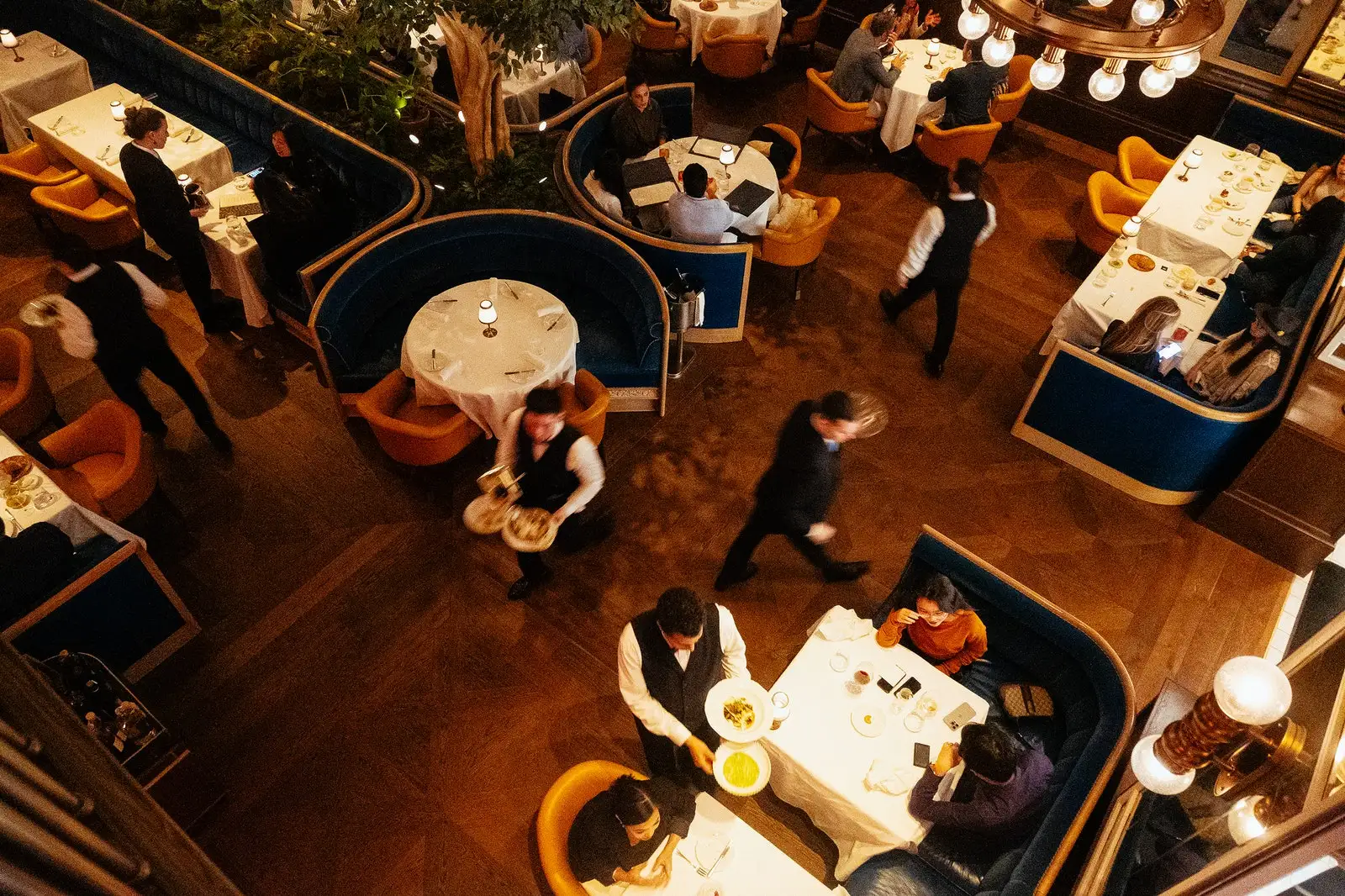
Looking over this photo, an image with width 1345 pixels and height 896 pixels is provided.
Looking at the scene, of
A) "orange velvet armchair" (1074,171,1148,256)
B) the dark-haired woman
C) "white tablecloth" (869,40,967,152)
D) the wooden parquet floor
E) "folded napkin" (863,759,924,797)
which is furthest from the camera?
"white tablecloth" (869,40,967,152)

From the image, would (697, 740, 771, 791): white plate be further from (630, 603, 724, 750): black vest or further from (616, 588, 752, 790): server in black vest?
(630, 603, 724, 750): black vest

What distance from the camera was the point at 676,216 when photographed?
210 inches

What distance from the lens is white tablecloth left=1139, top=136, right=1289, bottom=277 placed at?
222 inches

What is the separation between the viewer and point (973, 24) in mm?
3822

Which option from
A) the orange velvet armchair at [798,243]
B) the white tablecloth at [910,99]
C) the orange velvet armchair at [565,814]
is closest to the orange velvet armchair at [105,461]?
the orange velvet armchair at [565,814]

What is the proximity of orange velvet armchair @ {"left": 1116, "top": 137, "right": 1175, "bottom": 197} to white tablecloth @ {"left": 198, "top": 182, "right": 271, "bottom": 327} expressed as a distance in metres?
6.37

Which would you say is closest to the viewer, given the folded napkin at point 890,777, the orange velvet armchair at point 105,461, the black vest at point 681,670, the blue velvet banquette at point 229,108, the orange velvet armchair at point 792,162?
the black vest at point 681,670

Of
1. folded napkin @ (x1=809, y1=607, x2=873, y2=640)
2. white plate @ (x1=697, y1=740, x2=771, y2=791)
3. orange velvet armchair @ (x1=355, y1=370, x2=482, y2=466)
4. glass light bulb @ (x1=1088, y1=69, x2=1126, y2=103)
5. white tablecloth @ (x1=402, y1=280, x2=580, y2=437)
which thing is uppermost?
glass light bulb @ (x1=1088, y1=69, x2=1126, y2=103)

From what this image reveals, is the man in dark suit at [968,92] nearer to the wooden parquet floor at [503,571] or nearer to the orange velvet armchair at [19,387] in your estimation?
the wooden parquet floor at [503,571]

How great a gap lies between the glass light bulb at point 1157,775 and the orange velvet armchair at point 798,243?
4077 mm

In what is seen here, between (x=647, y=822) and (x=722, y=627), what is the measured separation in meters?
0.79

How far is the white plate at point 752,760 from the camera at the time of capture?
3.00m

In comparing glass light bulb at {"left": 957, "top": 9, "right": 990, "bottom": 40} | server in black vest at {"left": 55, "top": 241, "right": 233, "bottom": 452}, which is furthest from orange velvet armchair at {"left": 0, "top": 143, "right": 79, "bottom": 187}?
glass light bulb at {"left": 957, "top": 9, "right": 990, "bottom": 40}

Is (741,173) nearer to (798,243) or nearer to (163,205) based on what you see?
(798,243)
